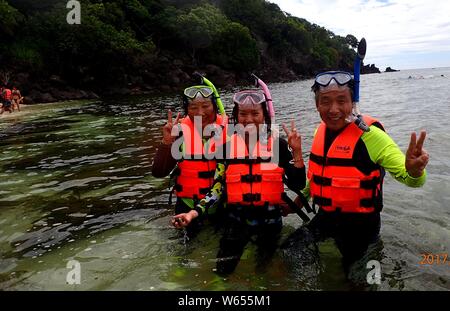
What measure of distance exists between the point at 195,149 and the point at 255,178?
1.09 m

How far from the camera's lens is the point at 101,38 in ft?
133

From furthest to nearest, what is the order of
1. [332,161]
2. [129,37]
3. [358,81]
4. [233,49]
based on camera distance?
[233,49]
[129,37]
[332,161]
[358,81]

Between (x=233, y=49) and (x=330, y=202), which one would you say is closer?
(x=330, y=202)

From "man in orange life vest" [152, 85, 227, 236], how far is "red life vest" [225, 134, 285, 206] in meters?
0.53

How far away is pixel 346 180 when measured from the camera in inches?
156

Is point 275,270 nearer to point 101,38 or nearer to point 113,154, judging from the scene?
point 113,154

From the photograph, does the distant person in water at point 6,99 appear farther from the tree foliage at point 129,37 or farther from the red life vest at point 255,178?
the red life vest at point 255,178

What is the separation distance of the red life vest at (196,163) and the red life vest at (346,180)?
61.5 inches

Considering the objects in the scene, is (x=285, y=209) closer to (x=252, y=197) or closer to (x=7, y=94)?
(x=252, y=197)
